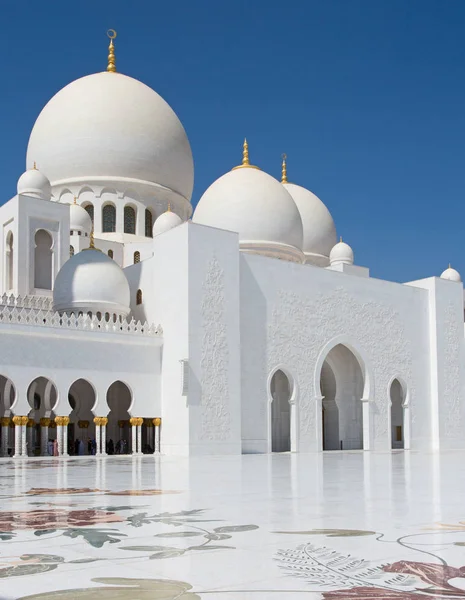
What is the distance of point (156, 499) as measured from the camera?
213 inches

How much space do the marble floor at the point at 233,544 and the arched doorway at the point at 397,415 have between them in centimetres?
1616

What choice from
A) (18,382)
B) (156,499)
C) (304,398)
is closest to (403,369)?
(304,398)

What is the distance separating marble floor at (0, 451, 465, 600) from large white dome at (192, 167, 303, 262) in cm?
1440

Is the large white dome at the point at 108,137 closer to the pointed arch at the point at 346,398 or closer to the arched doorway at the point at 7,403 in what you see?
the arched doorway at the point at 7,403

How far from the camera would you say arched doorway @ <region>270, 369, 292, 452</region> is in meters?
20.0

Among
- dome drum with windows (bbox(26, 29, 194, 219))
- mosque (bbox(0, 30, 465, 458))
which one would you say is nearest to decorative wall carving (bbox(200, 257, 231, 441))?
mosque (bbox(0, 30, 465, 458))

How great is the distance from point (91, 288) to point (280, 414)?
626cm

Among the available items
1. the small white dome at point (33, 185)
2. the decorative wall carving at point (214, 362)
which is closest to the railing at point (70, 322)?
the decorative wall carving at point (214, 362)

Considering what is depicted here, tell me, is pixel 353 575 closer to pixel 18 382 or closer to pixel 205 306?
pixel 18 382

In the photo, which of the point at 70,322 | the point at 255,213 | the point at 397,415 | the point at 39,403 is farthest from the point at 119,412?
the point at 397,415

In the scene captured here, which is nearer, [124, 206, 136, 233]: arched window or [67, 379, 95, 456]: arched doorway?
[67, 379, 95, 456]: arched doorway

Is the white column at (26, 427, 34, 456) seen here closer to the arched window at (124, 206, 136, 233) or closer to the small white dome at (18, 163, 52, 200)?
the small white dome at (18, 163, 52, 200)

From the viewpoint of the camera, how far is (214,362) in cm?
1653

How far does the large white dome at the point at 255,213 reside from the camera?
66.7 ft
